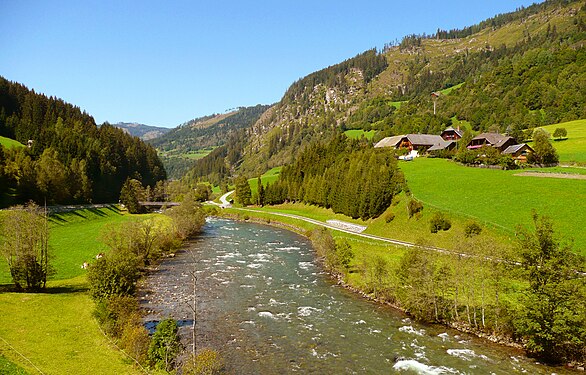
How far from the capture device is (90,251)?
6288 centimetres

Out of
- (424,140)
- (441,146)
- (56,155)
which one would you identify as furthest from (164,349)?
(424,140)

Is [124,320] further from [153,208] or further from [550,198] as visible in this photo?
[153,208]

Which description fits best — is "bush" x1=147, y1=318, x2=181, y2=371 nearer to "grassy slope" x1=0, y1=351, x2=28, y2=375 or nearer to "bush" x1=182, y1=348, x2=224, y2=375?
"bush" x1=182, y1=348, x2=224, y2=375

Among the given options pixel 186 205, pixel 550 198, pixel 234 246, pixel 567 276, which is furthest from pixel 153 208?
pixel 567 276

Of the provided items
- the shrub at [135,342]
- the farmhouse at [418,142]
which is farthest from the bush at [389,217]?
the farmhouse at [418,142]

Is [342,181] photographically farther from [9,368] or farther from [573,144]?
[9,368]

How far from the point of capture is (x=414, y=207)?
73125 millimetres

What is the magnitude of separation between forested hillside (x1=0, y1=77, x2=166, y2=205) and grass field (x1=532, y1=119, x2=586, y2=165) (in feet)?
458

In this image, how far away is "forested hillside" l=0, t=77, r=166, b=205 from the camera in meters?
95.6

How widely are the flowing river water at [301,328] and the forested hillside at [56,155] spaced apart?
61.7 metres

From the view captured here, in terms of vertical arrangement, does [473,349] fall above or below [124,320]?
below

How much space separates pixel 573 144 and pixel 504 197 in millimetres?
62208

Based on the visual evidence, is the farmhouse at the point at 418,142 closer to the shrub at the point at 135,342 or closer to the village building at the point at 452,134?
the village building at the point at 452,134

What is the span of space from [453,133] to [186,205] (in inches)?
4496
